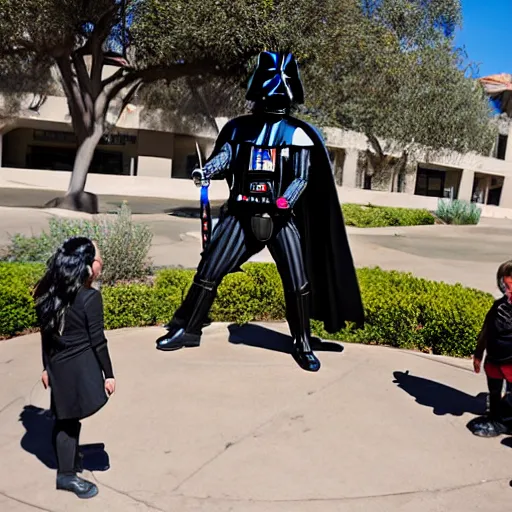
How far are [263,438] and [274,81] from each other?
2.43 meters

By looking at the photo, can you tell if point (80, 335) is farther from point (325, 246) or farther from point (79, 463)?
point (325, 246)

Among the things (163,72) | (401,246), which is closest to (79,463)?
(401,246)

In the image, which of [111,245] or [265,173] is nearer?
[265,173]

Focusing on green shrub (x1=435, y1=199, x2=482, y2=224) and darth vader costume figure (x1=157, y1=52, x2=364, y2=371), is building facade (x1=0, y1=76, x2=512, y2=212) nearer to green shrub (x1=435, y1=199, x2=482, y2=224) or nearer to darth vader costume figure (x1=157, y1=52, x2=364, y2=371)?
green shrub (x1=435, y1=199, x2=482, y2=224)

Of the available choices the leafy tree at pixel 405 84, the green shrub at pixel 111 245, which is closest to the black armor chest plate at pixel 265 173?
the green shrub at pixel 111 245

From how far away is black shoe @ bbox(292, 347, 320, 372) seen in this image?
4.23 metres

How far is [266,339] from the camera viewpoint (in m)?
5.04

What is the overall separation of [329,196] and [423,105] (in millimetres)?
17092

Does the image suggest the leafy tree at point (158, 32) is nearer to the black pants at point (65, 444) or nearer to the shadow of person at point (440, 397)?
the shadow of person at point (440, 397)

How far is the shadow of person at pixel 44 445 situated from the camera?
9.39ft

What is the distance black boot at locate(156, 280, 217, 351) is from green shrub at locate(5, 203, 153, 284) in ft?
7.31

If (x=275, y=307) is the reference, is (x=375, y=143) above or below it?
above

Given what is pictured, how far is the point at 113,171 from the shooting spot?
33906mm

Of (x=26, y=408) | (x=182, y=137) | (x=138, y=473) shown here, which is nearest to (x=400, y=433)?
(x=138, y=473)
